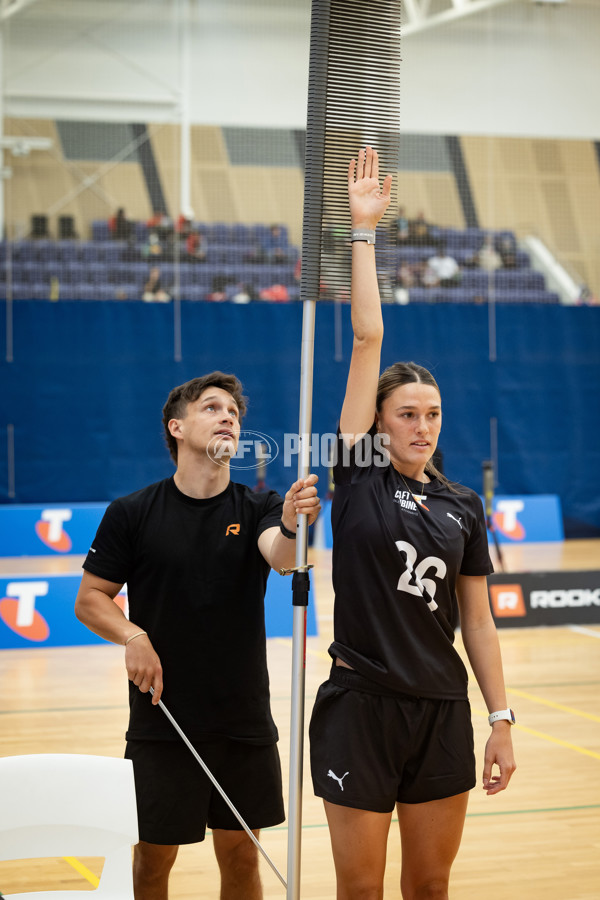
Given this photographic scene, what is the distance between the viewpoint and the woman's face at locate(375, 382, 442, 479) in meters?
2.41

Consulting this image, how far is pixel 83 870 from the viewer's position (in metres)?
3.71

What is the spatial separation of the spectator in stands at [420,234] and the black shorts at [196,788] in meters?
12.7

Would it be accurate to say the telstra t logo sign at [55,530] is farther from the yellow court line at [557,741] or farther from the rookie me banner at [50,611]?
the yellow court line at [557,741]

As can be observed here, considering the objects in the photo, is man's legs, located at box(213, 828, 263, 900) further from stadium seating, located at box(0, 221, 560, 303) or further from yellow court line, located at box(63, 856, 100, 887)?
stadium seating, located at box(0, 221, 560, 303)

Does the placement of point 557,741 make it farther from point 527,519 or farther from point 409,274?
point 409,274

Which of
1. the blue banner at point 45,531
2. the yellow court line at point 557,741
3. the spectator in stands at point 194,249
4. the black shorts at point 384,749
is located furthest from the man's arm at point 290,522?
the spectator in stands at point 194,249

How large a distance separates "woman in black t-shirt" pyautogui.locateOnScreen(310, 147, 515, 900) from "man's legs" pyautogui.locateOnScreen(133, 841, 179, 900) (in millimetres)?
570

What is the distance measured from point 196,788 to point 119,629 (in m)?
→ 0.45

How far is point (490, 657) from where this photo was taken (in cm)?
245

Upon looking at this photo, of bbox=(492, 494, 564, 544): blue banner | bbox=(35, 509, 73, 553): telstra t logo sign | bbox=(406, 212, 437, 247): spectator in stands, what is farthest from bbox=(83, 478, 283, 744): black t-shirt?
bbox=(406, 212, 437, 247): spectator in stands

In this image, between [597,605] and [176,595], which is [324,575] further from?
[176,595]

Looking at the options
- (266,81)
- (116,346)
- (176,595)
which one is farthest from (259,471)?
(176,595)

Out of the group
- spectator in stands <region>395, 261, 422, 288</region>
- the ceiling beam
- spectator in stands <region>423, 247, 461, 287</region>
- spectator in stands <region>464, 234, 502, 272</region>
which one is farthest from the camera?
the ceiling beam

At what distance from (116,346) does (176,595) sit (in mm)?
10667
